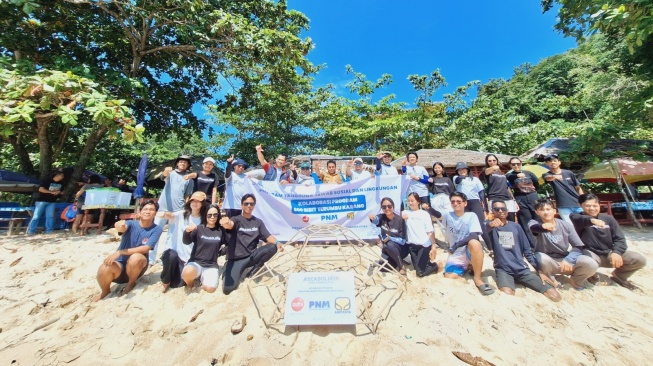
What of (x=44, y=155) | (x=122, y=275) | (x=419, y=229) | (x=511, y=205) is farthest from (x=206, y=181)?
(x=44, y=155)

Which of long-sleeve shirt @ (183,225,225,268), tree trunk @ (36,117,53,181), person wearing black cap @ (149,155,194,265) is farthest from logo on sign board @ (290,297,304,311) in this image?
tree trunk @ (36,117,53,181)

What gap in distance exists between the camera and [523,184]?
4.43 meters

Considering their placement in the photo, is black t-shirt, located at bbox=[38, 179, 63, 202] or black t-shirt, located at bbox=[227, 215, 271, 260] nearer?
black t-shirt, located at bbox=[227, 215, 271, 260]

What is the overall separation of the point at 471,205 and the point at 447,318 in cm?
245

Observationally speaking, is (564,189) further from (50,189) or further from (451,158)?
(50,189)

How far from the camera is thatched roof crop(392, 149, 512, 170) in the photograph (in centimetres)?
1075

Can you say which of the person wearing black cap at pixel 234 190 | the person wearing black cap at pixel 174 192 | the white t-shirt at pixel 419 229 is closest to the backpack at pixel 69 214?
the person wearing black cap at pixel 174 192

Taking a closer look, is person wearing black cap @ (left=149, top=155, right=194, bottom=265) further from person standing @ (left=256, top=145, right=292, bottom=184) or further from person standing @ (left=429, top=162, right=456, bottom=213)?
person standing @ (left=429, top=162, right=456, bottom=213)

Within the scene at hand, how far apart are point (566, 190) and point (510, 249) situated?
2.01 m

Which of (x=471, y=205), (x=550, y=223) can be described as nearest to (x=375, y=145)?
(x=471, y=205)

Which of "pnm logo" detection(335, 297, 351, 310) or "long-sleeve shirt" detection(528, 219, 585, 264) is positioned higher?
"long-sleeve shirt" detection(528, 219, 585, 264)

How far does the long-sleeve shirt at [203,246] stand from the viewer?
136 inches

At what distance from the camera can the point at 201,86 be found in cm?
1008

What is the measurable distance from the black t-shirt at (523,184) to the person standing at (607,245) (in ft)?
3.03
